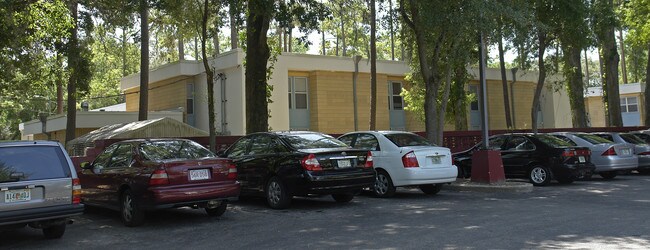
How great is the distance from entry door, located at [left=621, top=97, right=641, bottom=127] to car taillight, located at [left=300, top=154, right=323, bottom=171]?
4728 centimetres

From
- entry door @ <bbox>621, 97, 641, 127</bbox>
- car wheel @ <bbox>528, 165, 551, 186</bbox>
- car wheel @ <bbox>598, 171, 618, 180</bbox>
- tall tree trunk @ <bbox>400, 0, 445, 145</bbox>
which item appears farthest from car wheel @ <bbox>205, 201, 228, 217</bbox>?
entry door @ <bbox>621, 97, 641, 127</bbox>

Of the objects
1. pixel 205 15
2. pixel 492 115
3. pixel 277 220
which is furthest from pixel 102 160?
pixel 492 115

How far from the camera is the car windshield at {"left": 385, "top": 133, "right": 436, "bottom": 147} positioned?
12141mm

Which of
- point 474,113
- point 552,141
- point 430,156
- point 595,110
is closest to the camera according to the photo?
point 430,156

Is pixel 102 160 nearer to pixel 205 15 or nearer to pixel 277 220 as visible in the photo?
pixel 277 220

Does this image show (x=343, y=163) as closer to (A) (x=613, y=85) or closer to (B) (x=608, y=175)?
(B) (x=608, y=175)

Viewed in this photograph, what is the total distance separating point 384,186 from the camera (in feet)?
40.0

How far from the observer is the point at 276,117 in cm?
2616

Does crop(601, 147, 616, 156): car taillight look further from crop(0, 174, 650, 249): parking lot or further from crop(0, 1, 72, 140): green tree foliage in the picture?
crop(0, 1, 72, 140): green tree foliage

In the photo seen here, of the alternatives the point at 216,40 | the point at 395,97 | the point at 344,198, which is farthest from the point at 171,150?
the point at 216,40

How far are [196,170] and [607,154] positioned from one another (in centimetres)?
1176

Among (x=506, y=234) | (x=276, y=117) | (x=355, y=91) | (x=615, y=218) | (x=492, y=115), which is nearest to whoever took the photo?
(x=506, y=234)

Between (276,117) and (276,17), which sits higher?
(276,17)

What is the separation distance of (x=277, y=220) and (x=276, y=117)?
Answer: 17.1 meters
